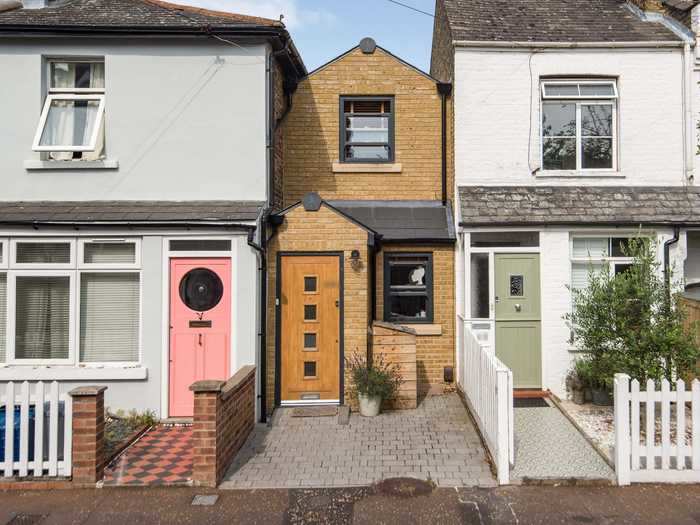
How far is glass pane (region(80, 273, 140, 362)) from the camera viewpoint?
7547mm

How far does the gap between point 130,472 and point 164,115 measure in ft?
17.1

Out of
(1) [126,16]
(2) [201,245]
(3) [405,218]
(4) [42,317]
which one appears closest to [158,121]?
(1) [126,16]

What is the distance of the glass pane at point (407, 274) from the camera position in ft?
30.3

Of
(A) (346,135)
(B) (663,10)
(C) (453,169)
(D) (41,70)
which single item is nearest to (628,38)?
(B) (663,10)

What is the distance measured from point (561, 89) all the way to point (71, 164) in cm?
836

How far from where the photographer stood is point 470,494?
5.13 m

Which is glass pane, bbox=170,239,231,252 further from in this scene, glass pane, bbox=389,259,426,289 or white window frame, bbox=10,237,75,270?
glass pane, bbox=389,259,426,289

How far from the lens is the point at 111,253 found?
7.59 m

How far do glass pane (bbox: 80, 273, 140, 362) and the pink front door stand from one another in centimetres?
63

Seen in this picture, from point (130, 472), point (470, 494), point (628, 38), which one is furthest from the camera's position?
point (628, 38)

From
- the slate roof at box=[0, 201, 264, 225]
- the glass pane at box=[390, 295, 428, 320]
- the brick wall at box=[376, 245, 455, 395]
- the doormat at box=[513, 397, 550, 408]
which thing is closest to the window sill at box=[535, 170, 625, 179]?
the brick wall at box=[376, 245, 455, 395]

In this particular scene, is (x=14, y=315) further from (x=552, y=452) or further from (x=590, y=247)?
(x=590, y=247)

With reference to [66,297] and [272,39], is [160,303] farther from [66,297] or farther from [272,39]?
[272,39]

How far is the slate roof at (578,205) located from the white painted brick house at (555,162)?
2 centimetres
